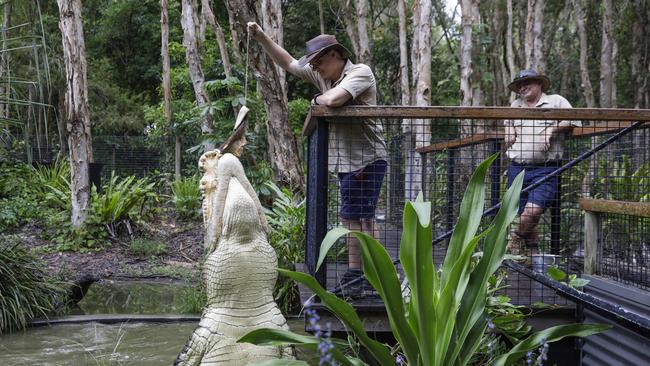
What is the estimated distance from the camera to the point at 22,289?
6.59m

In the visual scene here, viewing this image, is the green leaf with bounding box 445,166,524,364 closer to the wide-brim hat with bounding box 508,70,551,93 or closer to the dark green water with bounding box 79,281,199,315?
the wide-brim hat with bounding box 508,70,551,93

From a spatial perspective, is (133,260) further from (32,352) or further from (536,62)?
(536,62)

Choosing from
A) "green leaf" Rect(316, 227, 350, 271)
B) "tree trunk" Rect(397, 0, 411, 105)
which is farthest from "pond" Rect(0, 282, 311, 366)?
"tree trunk" Rect(397, 0, 411, 105)

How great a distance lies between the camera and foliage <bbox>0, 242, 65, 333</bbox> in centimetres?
627

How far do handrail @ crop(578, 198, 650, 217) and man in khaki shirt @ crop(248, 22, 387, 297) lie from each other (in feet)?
4.03

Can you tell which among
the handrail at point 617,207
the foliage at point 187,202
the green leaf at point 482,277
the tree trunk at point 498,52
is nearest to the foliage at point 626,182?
the handrail at point 617,207

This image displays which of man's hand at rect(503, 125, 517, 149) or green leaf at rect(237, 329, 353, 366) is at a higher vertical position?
man's hand at rect(503, 125, 517, 149)

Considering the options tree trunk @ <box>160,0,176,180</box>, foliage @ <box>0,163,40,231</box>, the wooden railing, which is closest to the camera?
the wooden railing

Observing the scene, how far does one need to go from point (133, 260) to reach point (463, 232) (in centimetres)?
841

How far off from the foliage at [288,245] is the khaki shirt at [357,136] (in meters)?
2.51

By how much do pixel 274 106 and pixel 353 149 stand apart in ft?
15.0

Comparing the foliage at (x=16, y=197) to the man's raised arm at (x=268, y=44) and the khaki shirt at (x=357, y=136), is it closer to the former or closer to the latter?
the man's raised arm at (x=268, y=44)

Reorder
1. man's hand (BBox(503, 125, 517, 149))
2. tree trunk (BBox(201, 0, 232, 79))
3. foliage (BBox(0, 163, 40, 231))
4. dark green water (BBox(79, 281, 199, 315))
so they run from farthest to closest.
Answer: tree trunk (BBox(201, 0, 232, 79)) → foliage (BBox(0, 163, 40, 231)) → dark green water (BBox(79, 281, 199, 315)) → man's hand (BBox(503, 125, 517, 149))

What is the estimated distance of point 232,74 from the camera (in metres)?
13.9
